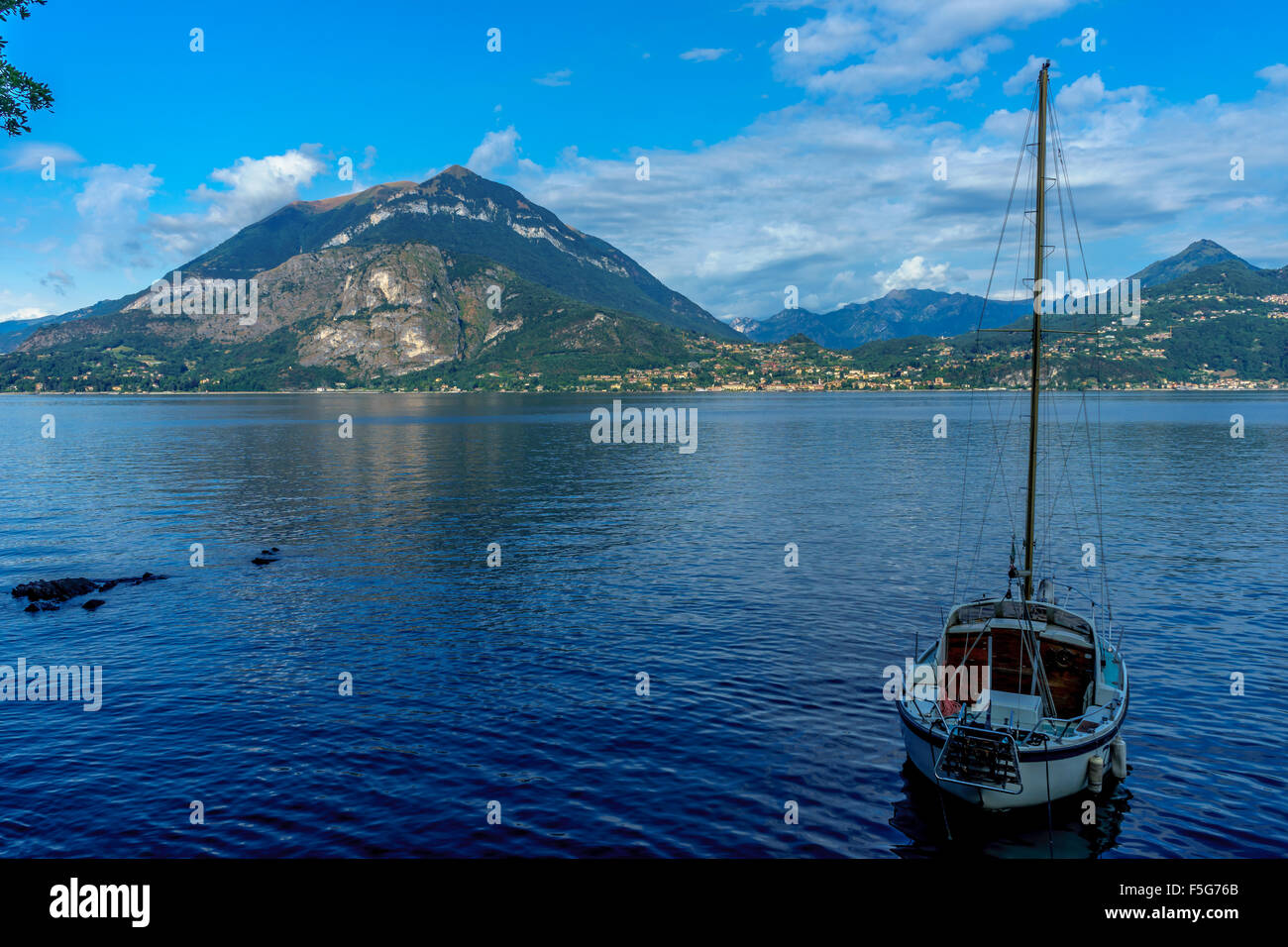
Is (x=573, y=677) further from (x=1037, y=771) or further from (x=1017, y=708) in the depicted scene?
(x=1037, y=771)

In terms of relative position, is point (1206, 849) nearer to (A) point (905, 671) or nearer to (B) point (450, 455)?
(A) point (905, 671)

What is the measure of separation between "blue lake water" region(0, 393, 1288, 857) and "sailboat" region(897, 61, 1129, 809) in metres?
1.47

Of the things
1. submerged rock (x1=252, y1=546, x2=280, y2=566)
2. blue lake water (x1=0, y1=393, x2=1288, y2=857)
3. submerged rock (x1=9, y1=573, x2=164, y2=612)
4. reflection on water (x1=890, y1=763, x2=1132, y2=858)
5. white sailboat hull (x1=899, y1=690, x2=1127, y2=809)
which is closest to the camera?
reflection on water (x1=890, y1=763, x2=1132, y2=858)

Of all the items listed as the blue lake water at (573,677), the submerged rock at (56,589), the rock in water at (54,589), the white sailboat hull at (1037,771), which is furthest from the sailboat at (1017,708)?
the rock in water at (54,589)

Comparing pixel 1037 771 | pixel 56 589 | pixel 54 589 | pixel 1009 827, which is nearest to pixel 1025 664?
pixel 1037 771

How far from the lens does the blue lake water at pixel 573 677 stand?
2247 cm

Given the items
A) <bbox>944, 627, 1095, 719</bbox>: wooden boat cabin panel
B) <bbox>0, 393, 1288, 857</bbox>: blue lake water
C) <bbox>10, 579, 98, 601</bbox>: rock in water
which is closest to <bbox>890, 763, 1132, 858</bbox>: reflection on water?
<bbox>0, 393, 1288, 857</bbox>: blue lake water

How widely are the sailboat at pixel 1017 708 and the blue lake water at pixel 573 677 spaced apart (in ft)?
4.82

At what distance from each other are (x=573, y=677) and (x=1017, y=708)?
1817 centimetres

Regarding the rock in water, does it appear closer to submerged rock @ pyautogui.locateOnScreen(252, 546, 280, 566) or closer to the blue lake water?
the blue lake water

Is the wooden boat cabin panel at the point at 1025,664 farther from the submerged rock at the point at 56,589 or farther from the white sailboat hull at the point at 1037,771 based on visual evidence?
the submerged rock at the point at 56,589

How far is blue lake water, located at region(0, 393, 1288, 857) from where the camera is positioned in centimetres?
2247

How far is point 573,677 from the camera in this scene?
34438mm
